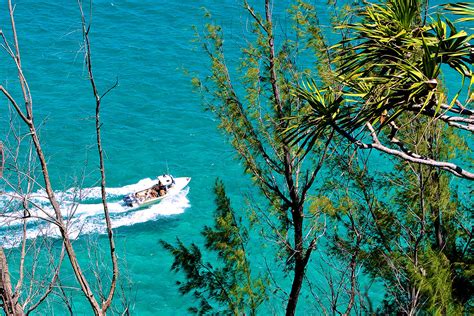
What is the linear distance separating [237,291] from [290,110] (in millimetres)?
3610

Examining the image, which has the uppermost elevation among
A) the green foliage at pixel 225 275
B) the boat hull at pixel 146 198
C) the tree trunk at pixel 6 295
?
the boat hull at pixel 146 198

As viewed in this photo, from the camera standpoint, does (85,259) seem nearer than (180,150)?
Yes

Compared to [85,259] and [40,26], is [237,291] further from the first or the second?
[40,26]

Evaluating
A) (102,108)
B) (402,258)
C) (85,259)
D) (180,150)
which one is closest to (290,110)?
(402,258)

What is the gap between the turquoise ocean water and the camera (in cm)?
2620

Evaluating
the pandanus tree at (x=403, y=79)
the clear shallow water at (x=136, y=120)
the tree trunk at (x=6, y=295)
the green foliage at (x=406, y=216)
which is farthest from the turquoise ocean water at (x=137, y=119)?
the pandanus tree at (x=403, y=79)

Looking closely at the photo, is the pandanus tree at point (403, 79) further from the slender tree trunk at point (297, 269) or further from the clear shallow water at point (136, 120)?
the clear shallow water at point (136, 120)

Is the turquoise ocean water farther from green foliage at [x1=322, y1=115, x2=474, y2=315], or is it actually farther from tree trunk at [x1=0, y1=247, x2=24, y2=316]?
tree trunk at [x1=0, y1=247, x2=24, y2=316]

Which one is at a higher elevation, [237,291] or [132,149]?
[132,149]

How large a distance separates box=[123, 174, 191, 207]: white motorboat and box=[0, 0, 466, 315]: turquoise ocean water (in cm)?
47

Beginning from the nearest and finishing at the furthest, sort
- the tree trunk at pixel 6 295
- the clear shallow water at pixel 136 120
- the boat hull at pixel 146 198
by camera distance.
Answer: the tree trunk at pixel 6 295
the clear shallow water at pixel 136 120
the boat hull at pixel 146 198

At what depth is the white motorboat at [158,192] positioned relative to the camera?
27938mm

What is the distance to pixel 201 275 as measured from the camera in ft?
39.5

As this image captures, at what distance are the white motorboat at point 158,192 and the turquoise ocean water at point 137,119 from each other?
466mm
